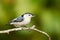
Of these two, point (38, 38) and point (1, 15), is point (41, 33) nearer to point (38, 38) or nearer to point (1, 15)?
point (38, 38)

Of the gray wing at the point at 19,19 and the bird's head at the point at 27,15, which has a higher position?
the bird's head at the point at 27,15

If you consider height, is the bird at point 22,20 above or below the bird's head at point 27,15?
below

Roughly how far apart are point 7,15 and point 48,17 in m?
0.20

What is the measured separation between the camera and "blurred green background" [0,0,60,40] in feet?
3.59

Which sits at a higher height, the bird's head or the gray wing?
the bird's head

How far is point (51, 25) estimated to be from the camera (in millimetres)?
1132

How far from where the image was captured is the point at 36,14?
3.63 ft

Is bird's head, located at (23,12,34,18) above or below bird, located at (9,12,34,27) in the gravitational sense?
above

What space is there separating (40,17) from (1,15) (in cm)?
19

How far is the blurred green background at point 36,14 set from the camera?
1.09 meters

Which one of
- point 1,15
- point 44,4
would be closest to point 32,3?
point 44,4

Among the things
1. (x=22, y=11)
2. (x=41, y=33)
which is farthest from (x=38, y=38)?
(x=22, y=11)

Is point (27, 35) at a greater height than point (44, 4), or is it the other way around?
point (44, 4)

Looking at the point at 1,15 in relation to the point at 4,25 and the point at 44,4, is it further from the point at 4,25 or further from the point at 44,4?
the point at 44,4
